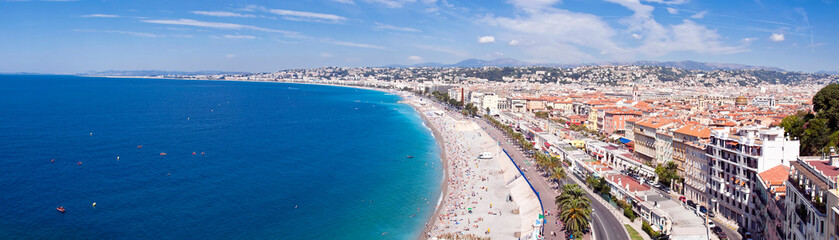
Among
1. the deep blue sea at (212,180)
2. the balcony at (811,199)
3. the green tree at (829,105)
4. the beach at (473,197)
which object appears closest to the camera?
the balcony at (811,199)

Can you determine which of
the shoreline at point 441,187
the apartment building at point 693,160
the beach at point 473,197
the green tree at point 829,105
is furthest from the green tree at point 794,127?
the shoreline at point 441,187

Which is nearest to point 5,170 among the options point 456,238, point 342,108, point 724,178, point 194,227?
point 194,227

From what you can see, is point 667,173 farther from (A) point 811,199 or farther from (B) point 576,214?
(A) point 811,199

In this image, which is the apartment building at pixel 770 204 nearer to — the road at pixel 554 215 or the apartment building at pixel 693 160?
the apartment building at pixel 693 160

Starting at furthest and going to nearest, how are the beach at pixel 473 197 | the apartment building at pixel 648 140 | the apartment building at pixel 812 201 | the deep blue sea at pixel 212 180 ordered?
the apartment building at pixel 648 140 < the deep blue sea at pixel 212 180 < the beach at pixel 473 197 < the apartment building at pixel 812 201

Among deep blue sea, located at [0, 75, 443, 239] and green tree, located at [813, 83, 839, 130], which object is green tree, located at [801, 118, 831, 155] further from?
deep blue sea, located at [0, 75, 443, 239]

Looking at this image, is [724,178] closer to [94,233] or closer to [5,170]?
[94,233]

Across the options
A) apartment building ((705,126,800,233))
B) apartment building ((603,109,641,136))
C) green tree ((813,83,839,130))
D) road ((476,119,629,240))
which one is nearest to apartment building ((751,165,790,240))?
apartment building ((705,126,800,233))
